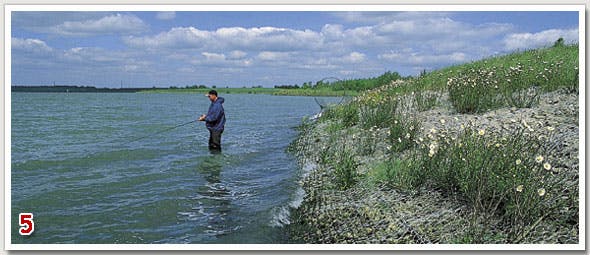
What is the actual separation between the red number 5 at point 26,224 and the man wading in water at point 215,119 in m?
6.72

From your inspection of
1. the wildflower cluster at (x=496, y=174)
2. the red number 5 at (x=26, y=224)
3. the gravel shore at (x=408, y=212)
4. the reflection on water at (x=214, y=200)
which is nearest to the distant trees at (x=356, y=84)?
the gravel shore at (x=408, y=212)

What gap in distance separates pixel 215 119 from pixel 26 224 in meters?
7.24

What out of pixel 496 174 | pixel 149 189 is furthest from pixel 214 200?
pixel 496 174

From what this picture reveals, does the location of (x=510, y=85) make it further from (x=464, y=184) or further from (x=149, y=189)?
(x=149, y=189)

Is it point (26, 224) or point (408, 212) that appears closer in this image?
point (408, 212)

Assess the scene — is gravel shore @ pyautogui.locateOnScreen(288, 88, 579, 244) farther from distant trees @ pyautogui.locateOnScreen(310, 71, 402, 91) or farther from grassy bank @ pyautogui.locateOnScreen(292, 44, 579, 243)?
distant trees @ pyautogui.locateOnScreen(310, 71, 402, 91)

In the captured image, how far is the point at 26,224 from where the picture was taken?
7.22 meters

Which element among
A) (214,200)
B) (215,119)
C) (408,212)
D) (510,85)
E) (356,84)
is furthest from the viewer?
(215,119)

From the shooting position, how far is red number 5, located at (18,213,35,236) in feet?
22.7

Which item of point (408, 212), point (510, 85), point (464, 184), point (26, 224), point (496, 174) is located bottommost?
point (26, 224)

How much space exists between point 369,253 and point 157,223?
3407mm

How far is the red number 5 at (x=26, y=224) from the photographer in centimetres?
693

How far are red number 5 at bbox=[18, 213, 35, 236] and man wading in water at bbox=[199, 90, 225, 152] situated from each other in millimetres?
6717

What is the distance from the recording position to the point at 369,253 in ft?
19.3
